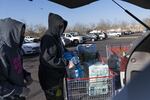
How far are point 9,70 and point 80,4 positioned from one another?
2984 millimetres

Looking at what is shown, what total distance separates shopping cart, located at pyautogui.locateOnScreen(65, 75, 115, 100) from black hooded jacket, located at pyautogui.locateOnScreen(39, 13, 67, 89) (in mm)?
450

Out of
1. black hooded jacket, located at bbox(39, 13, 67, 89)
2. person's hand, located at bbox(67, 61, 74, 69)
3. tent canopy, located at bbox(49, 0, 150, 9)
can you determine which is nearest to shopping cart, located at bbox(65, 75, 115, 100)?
black hooded jacket, located at bbox(39, 13, 67, 89)

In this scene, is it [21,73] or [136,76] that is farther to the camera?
[21,73]

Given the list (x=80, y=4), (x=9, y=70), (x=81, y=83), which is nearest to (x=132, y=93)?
(x=80, y=4)

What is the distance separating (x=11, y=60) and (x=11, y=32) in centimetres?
38

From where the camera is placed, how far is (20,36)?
575 centimetres

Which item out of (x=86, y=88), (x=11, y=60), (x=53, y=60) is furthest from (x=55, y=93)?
(x=11, y=60)

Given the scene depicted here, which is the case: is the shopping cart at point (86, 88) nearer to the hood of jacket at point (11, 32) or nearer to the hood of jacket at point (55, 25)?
the hood of jacket at point (55, 25)

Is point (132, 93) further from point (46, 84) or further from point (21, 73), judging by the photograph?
point (46, 84)

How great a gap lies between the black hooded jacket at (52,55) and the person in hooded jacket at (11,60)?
127cm

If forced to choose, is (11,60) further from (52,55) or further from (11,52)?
(52,55)

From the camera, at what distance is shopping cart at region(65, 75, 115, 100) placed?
21.9 ft

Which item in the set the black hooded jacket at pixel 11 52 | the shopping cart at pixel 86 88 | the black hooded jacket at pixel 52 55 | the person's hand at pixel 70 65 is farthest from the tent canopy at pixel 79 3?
the person's hand at pixel 70 65

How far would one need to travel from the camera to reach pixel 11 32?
5668 millimetres
